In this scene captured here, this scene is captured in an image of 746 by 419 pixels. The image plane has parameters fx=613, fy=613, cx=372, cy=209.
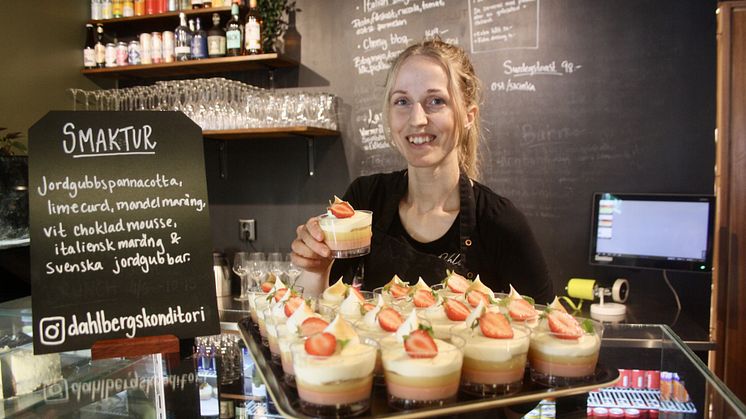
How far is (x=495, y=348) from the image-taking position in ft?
4.00

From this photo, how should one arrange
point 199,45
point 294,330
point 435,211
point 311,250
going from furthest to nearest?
point 199,45, point 435,211, point 311,250, point 294,330

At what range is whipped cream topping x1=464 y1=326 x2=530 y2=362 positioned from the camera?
3.99ft

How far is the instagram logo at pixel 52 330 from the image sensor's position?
1345 millimetres

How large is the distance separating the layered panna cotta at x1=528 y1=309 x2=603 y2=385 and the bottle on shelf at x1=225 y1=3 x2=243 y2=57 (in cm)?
325

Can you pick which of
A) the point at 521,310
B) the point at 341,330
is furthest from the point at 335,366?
the point at 521,310

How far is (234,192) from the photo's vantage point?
4473 mm

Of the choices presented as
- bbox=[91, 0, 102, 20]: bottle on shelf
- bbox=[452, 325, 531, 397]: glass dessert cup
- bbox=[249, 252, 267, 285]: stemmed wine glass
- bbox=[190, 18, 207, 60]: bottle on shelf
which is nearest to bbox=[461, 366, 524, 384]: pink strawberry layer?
bbox=[452, 325, 531, 397]: glass dessert cup

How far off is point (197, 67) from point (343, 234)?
289cm

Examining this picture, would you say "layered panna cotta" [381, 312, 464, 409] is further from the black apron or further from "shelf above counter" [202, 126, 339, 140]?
"shelf above counter" [202, 126, 339, 140]

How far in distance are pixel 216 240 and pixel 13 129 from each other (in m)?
1.49

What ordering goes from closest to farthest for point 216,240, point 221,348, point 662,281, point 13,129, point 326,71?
point 221,348
point 662,281
point 13,129
point 326,71
point 216,240

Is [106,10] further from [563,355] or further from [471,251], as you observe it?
[563,355]

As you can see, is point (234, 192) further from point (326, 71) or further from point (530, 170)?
point (530, 170)

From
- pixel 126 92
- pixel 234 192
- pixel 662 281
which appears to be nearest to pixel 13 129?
pixel 126 92
